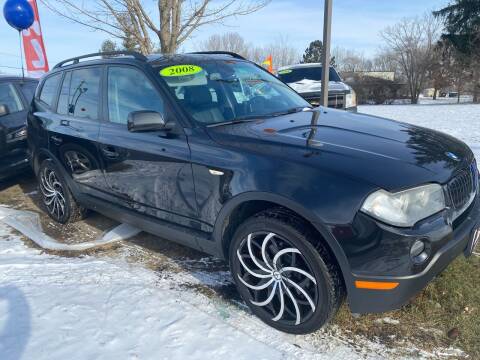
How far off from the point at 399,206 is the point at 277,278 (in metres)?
0.86

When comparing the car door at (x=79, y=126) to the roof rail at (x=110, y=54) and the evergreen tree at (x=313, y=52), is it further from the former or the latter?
the evergreen tree at (x=313, y=52)

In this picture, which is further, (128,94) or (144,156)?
(128,94)

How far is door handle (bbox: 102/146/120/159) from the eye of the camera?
3394 mm

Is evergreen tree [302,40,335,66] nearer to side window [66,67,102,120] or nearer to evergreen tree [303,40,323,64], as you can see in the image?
evergreen tree [303,40,323,64]

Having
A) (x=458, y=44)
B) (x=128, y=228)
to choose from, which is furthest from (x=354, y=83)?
(x=128, y=228)

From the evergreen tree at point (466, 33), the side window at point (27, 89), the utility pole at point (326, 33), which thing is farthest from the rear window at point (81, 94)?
the evergreen tree at point (466, 33)

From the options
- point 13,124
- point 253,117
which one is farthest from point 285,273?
point 13,124

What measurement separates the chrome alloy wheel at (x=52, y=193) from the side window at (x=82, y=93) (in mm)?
807

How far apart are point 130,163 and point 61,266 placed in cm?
114

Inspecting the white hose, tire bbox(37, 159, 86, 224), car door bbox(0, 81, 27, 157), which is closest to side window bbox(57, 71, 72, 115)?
tire bbox(37, 159, 86, 224)

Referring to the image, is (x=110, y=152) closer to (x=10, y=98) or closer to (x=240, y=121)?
(x=240, y=121)

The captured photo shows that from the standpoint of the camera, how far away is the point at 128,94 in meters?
3.37

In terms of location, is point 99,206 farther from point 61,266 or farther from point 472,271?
point 472,271

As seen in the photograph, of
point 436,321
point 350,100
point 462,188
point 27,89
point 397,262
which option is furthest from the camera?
point 350,100
